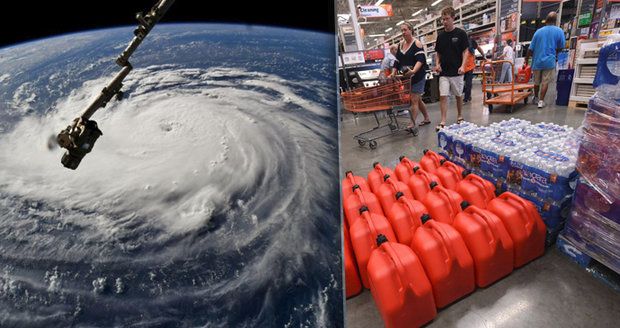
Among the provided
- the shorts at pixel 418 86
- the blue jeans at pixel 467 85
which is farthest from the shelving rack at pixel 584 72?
the shorts at pixel 418 86

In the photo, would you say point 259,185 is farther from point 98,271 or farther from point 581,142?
point 581,142

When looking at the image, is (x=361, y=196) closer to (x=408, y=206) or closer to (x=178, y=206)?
(x=408, y=206)

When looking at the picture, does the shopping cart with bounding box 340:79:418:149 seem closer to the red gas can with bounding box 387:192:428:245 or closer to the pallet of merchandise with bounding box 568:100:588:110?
the red gas can with bounding box 387:192:428:245

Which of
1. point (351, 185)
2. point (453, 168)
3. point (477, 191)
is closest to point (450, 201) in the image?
Result: point (477, 191)

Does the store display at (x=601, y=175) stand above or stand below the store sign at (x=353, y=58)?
below

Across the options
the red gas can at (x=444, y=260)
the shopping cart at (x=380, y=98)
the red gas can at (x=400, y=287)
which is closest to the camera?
the red gas can at (x=400, y=287)

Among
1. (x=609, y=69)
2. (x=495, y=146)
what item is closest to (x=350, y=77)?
(x=495, y=146)

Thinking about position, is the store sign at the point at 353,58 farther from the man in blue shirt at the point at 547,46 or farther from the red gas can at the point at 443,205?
the red gas can at the point at 443,205
